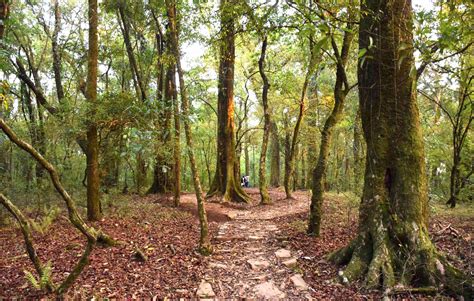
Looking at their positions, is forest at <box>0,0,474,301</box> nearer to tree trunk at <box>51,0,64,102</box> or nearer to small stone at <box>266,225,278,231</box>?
small stone at <box>266,225,278,231</box>

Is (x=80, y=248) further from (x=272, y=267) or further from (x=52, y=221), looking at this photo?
(x=272, y=267)

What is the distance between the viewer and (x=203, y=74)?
68.3 ft

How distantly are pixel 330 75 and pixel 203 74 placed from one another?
27.5ft

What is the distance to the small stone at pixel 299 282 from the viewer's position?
15.1ft

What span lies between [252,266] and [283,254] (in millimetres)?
824

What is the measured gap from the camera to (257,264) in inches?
221

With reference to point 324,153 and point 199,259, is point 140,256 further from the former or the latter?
point 324,153

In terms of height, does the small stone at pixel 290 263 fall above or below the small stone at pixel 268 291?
above

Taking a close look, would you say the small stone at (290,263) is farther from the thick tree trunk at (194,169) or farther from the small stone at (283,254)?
the thick tree trunk at (194,169)

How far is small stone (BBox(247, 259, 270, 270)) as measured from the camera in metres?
5.49

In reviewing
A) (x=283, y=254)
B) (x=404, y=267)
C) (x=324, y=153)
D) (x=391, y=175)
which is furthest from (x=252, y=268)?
(x=324, y=153)

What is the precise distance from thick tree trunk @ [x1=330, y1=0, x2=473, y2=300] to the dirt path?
2.94ft

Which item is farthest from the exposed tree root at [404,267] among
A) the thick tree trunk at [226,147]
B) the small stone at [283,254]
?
the thick tree trunk at [226,147]

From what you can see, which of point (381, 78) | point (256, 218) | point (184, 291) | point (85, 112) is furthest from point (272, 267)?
point (85, 112)
